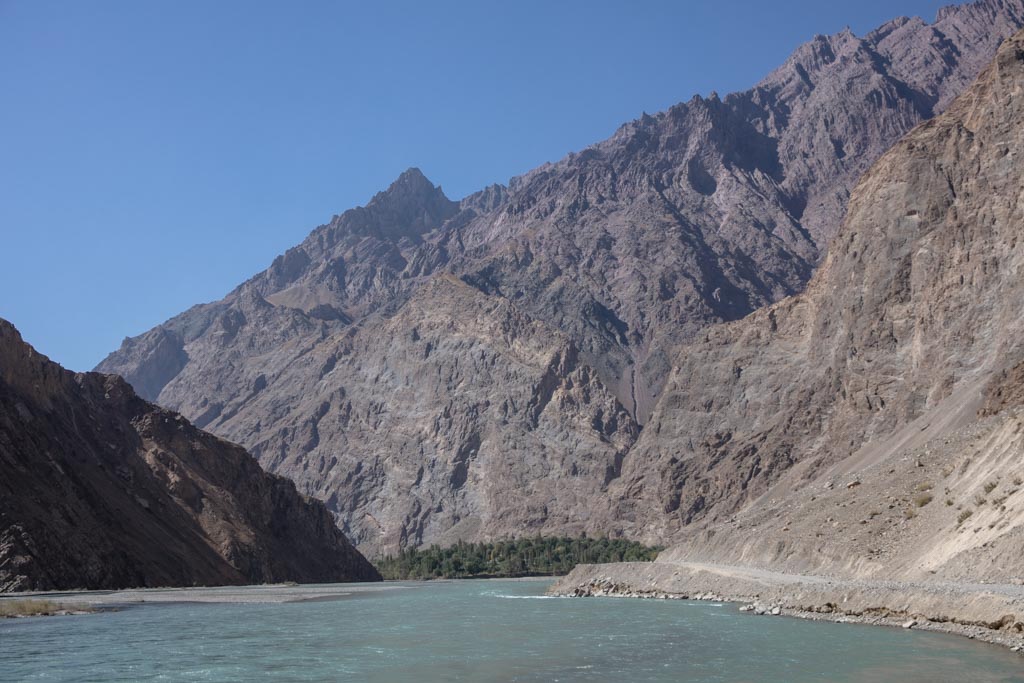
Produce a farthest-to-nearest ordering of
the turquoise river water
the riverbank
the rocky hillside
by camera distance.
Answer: the rocky hillside < the riverbank < the turquoise river water

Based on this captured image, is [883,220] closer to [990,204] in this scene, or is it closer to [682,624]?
[990,204]

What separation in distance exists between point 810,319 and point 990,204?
4970 centimetres

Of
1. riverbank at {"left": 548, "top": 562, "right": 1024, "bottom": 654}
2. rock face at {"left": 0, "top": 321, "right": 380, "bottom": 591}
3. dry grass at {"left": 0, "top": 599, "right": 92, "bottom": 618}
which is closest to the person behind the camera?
riverbank at {"left": 548, "top": 562, "right": 1024, "bottom": 654}

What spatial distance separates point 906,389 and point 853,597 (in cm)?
9624

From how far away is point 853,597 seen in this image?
56750 millimetres

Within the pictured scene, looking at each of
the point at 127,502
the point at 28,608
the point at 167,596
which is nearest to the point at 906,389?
the point at 127,502

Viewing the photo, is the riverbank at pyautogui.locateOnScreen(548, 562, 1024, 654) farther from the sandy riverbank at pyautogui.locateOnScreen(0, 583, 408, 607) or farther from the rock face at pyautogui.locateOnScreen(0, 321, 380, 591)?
the rock face at pyautogui.locateOnScreen(0, 321, 380, 591)

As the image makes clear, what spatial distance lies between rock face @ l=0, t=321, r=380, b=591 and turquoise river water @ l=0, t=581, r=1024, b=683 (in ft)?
78.4

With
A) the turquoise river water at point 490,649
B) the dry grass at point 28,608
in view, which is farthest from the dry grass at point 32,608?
the turquoise river water at point 490,649

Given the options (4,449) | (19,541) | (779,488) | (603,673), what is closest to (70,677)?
(603,673)

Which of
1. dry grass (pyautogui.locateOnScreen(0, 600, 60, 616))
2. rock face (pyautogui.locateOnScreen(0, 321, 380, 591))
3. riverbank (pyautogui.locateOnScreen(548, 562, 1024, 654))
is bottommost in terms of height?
riverbank (pyautogui.locateOnScreen(548, 562, 1024, 654))

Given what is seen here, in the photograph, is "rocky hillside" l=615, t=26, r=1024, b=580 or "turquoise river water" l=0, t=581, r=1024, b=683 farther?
"rocky hillside" l=615, t=26, r=1024, b=580

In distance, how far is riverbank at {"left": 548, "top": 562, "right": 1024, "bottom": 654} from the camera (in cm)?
4403

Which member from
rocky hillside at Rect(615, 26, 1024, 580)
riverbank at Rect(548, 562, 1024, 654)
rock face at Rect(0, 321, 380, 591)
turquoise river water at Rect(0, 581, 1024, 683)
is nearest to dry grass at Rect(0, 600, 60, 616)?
turquoise river water at Rect(0, 581, 1024, 683)
